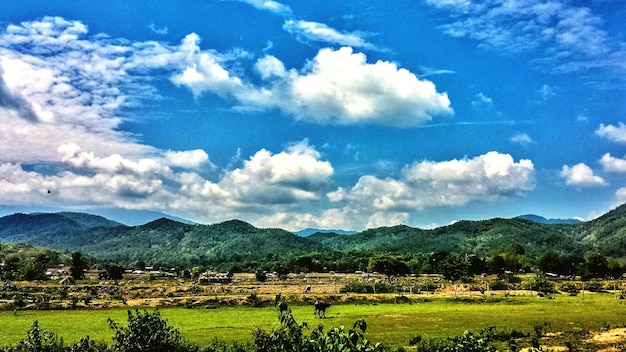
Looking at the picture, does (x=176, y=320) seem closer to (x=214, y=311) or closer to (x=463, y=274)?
(x=214, y=311)

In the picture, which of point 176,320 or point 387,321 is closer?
point 387,321

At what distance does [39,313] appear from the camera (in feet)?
248

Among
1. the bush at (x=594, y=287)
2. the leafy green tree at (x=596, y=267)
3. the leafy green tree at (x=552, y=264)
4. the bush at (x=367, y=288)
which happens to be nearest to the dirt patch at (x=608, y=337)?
the bush at (x=367, y=288)

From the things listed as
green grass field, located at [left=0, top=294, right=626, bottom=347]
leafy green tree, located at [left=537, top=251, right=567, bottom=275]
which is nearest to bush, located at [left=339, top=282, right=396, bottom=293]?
green grass field, located at [left=0, top=294, right=626, bottom=347]

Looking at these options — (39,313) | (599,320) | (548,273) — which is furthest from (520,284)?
(39,313)

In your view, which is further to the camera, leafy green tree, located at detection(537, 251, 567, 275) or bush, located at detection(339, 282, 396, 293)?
leafy green tree, located at detection(537, 251, 567, 275)

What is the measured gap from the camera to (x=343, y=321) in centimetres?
5941

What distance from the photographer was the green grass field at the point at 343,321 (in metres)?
48.8

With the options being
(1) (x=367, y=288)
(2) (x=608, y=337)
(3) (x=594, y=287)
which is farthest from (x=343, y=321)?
(3) (x=594, y=287)

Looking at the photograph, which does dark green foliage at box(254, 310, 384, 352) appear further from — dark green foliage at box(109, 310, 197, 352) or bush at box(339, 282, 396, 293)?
bush at box(339, 282, 396, 293)

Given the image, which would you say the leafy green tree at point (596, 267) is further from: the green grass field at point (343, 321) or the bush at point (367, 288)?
the green grass field at point (343, 321)

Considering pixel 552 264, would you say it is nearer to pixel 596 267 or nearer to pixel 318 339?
pixel 596 267

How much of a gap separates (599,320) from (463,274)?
9986 centimetres

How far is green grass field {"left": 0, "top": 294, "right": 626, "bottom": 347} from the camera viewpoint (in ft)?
160
